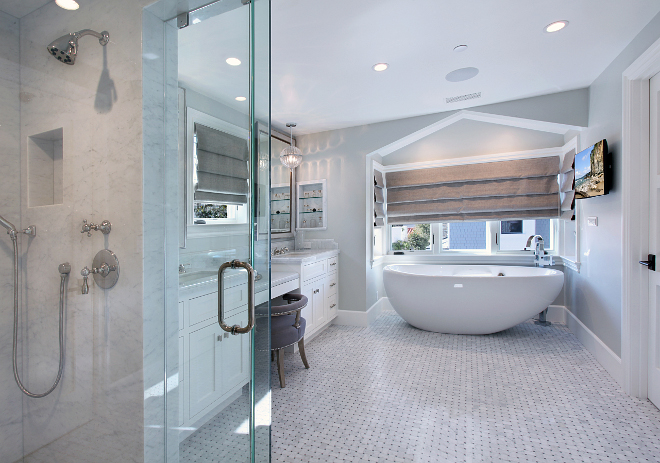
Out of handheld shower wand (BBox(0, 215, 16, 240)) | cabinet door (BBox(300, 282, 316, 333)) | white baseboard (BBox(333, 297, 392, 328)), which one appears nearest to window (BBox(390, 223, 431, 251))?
white baseboard (BBox(333, 297, 392, 328))

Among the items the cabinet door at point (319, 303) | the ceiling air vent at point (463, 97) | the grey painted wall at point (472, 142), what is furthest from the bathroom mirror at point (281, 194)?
the ceiling air vent at point (463, 97)

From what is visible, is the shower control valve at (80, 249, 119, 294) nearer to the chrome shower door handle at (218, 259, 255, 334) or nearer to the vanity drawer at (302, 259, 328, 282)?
the chrome shower door handle at (218, 259, 255, 334)

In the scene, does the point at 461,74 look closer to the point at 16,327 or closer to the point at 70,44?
the point at 70,44

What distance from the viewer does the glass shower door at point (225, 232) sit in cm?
108

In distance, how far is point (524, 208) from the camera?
3.91m

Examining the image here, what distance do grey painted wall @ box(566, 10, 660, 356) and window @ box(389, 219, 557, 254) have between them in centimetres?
84

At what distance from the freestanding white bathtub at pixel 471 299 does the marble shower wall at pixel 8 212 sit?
3006 mm

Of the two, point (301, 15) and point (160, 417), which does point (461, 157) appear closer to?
point (301, 15)

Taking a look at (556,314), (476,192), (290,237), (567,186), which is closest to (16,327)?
(290,237)

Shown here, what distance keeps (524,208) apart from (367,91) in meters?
2.36

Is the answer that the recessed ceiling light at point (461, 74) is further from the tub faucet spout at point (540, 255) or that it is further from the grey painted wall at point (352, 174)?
the tub faucet spout at point (540, 255)

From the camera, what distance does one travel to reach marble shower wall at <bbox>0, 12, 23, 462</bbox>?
4.51ft

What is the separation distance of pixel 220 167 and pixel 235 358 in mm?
634

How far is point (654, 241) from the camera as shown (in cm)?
211
